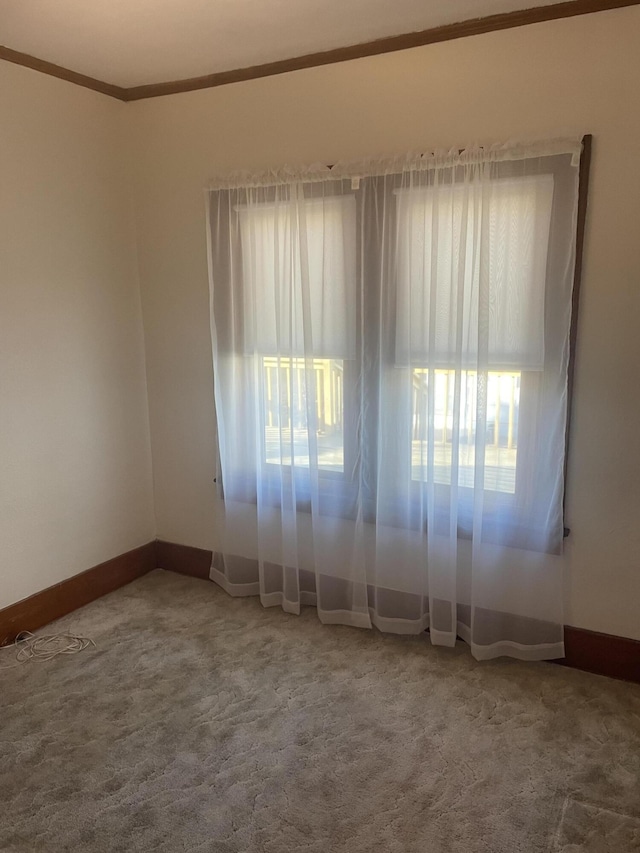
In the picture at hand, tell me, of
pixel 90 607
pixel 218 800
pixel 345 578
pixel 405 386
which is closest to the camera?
pixel 218 800

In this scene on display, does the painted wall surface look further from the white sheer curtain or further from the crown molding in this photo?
the white sheer curtain

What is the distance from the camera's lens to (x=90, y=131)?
3.21 metres

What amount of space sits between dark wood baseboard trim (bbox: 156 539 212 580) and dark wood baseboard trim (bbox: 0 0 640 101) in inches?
96.1

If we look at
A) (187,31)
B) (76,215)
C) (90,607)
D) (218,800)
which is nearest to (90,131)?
(76,215)

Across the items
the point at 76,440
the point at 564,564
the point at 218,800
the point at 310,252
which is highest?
the point at 310,252

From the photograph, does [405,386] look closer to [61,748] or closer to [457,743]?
[457,743]

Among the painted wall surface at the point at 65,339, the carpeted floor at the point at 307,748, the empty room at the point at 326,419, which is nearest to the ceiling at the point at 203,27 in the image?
the empty room at the point at 326,419

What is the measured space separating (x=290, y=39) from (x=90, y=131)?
117 centimetres

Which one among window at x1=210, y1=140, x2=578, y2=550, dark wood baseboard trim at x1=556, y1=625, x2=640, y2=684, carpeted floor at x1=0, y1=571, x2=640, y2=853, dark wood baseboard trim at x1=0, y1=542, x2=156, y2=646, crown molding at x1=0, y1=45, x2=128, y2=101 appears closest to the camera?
carpeted floor at x1=0, y1=571, x2=640, y2=853

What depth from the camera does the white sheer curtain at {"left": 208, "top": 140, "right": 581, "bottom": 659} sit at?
253 cm

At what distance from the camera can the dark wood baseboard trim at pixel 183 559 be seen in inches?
144

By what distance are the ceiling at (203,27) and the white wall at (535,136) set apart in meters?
0.13

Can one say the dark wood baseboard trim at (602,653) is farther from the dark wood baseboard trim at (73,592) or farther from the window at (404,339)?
the dark wood baseboard trim at (73,592)

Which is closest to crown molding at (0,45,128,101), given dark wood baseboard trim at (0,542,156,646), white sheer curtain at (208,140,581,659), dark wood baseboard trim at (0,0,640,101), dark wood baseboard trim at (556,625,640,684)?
dark wood baseboard trim at (0,0,640,101)
